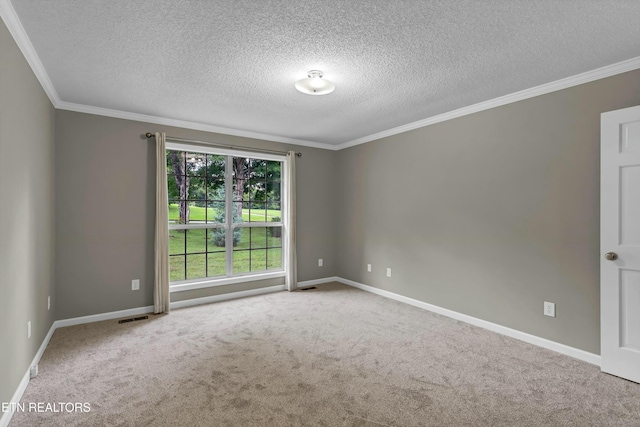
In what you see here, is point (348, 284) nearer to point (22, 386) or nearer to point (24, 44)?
point (22, 386)

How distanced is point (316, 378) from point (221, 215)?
3.01 m

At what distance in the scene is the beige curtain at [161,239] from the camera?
405 centimetres

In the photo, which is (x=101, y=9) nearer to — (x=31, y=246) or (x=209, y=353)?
(x=31, y=246)

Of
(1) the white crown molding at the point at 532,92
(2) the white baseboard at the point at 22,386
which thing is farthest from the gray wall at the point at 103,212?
(1) the white crown molding at the point at 532,92

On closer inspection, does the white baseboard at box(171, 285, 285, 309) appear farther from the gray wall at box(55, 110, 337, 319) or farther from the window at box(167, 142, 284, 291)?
the window at box(167, 142, 284, 291)

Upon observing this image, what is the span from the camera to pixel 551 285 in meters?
3.06

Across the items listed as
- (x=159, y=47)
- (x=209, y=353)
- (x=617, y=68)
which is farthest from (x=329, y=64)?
(x=209, y=353)

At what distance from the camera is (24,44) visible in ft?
7.43

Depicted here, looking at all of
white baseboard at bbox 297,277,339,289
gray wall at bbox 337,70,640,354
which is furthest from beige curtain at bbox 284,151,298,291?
gray wall at bbox 337,70,640,354

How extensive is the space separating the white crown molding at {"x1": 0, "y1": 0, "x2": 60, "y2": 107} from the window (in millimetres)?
1444

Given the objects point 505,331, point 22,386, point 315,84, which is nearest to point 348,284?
point 505,331

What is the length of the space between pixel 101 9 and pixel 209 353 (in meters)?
2.74

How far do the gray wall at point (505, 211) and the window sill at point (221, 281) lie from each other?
65.8 inches

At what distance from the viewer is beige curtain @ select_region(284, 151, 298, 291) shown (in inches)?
205
